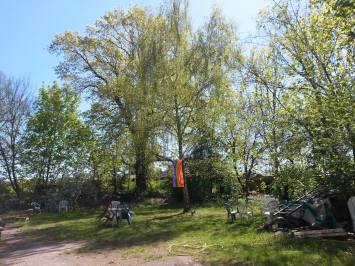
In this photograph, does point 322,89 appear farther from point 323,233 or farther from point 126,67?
point 126,67

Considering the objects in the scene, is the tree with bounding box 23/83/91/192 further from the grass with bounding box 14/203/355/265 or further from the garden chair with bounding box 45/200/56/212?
the grass with bounding box 14/203/355/265

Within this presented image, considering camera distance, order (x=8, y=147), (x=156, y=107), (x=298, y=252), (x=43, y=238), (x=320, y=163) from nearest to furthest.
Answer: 1. (x=298, y=252)
2. (x=320, y=163)
3. (x=43, y=238)
4. (x=156, y=107)
5. (x=8, y=147)

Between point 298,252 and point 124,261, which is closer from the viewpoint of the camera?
point 298,252

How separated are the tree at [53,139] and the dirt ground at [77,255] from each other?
14.4 meters

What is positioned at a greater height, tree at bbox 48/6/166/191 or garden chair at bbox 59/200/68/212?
tree at bbox 48/6/166/191

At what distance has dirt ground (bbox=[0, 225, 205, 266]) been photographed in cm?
611

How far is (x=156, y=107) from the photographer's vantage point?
1427 cm

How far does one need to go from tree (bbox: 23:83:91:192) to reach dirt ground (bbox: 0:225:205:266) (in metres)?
14.4

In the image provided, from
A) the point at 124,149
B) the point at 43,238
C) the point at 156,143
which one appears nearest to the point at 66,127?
the point at 124,149

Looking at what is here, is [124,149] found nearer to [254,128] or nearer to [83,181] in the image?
[83,181]

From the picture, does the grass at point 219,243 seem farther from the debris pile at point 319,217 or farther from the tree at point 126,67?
the tree at point 126,67

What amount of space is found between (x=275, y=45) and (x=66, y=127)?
18890 mm

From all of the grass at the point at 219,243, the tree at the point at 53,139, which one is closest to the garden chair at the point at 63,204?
the tree at the point at 53,139

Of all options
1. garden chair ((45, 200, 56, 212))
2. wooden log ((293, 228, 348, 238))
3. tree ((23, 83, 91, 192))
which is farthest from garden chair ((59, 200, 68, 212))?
wooden log ((293, 228, 348, 238))
